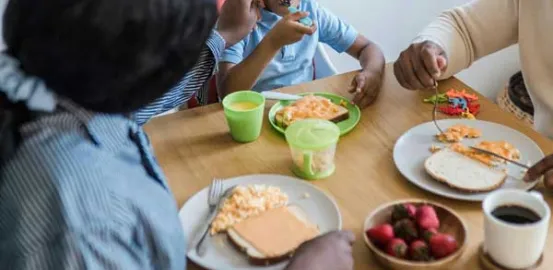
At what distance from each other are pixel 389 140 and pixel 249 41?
60 cm

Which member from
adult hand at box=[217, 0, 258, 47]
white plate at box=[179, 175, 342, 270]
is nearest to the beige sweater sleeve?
adult hand at box=[217, 0, 258, 47]

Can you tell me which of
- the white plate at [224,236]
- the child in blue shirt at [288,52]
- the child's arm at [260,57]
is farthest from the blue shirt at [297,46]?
the white plate at [224,236]

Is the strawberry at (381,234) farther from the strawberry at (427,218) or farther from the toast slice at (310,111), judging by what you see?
the toast slice at (310,111)

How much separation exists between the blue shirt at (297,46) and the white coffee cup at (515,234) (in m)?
0.90

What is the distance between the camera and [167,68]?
0.78 m

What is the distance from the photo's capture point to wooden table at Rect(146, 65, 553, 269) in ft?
3.67

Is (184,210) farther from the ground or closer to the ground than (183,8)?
closer to the ground

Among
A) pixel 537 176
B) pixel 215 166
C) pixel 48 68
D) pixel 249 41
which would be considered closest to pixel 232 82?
pixel 249 41

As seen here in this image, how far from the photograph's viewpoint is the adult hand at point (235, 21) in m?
1.55

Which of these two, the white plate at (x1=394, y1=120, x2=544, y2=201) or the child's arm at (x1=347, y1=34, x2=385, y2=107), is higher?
the white plate at (x1=394, y1=120, x2=544, y2=201)

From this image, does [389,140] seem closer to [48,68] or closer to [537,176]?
[537,176]

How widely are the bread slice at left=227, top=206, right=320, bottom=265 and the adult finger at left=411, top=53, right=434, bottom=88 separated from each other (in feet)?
1.71

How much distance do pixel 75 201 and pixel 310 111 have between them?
72 centimetres

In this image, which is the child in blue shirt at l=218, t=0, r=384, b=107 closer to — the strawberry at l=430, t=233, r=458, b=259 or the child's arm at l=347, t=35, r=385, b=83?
the child's arm at l=347, t=35, r=385, b=83
